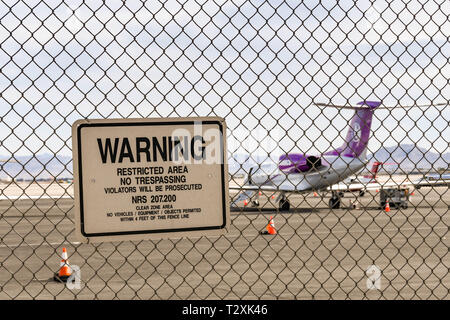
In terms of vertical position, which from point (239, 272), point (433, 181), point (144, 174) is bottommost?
point (239, 272)

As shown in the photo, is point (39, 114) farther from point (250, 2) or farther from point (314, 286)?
point (314, 286)

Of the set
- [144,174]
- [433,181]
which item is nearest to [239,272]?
[144,174]

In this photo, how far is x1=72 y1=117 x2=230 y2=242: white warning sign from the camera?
367 cm

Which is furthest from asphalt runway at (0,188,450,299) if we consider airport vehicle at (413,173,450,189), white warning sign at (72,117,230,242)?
white warning sign at (72,117,230,242)

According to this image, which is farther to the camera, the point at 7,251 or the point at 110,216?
the point at 7,251

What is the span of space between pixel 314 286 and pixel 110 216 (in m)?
6.10

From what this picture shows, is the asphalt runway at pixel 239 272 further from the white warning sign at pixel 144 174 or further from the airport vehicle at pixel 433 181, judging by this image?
the white warning sign at pixel 144 174

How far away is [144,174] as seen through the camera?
12.1 ft

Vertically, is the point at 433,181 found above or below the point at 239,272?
above

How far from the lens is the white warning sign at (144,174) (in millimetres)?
3674

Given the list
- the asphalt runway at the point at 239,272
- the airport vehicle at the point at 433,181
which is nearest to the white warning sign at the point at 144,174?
the asphalt runway at the point at 239,272

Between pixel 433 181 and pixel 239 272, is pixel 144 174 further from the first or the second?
pixel 433 181

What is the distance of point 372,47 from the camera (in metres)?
4.66
